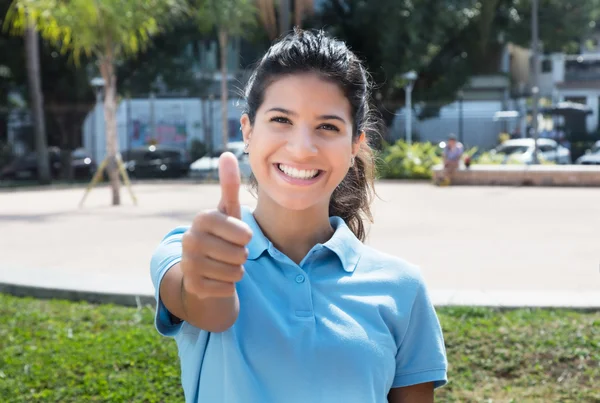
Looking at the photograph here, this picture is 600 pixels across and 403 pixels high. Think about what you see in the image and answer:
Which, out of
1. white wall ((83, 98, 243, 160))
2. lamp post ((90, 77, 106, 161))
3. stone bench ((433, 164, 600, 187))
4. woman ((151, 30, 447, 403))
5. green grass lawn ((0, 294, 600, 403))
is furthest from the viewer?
white wall ((83, 98, 243, 160))

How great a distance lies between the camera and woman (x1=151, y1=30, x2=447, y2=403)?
1.66 metres

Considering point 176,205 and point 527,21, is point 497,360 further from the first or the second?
point 527,21

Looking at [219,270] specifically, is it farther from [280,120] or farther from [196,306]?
[280,120]

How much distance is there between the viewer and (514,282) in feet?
23.9

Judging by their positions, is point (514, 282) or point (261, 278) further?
point (514, 282)

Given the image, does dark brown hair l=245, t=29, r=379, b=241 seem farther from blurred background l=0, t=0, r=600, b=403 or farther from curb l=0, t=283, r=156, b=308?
curb l=0, t=283, r=156, b=308

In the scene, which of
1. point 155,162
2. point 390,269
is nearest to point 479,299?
point 390,269

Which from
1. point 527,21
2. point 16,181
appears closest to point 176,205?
point 16,181

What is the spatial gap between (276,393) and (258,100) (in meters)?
0.63

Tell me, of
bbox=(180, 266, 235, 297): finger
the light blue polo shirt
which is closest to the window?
the light blue polo shirt

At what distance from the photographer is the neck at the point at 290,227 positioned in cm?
189

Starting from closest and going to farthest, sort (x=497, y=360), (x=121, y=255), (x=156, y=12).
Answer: (x=497, y=360), (x=121, y=255), (x=156, y=12)

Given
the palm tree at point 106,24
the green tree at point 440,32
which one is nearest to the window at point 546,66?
the green tree at point 440,32

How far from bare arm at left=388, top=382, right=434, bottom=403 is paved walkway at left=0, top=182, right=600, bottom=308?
0.99 metres
